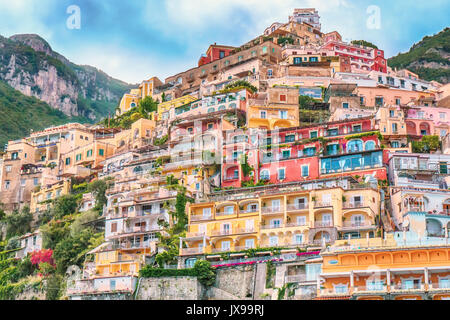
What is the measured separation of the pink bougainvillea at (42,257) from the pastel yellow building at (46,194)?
9.17 meters

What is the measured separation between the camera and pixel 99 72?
128 m

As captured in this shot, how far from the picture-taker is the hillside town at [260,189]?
36250mm

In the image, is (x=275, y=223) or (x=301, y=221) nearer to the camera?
(x=301, y=221)

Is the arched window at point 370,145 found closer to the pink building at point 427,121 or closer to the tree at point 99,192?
the pink building at point 427,121

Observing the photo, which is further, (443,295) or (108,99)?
(108,99)

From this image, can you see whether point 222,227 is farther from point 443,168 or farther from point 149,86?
point 149,86

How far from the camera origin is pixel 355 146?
48375 millimetres

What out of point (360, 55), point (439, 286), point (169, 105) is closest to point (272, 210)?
point (439, 286)

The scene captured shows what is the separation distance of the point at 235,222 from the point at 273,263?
580 cm

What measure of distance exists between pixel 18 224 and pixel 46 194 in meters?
4.50

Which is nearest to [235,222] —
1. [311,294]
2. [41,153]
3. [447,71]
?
[311,294]

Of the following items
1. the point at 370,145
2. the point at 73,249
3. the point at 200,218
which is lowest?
A: the point at 73,249

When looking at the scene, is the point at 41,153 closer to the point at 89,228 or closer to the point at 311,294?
the point at 89,228

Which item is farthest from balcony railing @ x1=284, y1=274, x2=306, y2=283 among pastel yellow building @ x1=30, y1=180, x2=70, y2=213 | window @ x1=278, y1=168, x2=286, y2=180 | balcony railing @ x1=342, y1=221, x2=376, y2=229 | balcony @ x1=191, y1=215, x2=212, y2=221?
pastel yellow building @ x1=30, y1=180, x2=70, y2=213
